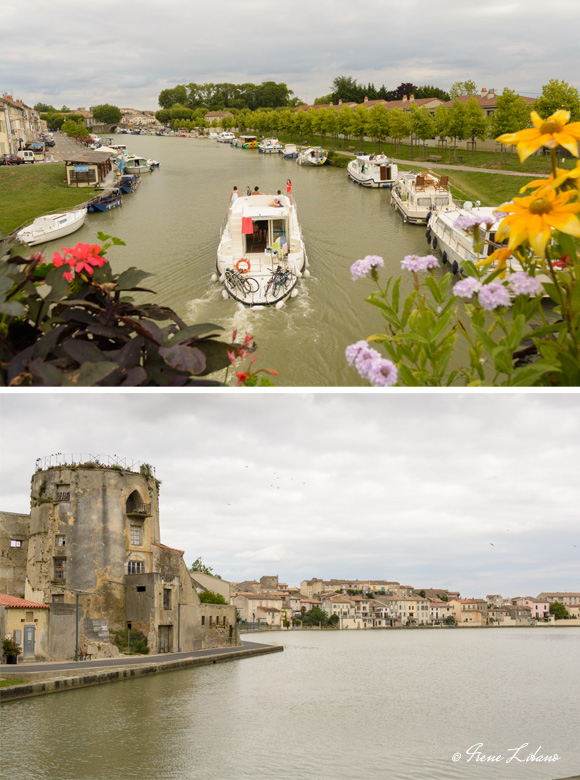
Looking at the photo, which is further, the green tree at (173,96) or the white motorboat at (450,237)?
the green tree at (173,96)

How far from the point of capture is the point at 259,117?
8369cm

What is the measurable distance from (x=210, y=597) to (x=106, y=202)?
15.9 meters

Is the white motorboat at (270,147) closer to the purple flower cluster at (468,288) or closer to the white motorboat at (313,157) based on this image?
the white motorboat at (313,157)

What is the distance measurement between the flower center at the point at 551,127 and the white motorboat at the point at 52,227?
21877 millimetres

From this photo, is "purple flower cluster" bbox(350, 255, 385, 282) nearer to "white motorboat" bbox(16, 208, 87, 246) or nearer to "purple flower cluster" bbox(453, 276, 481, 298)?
"purple flower cluster" bbox(453, 276, 481, 298)

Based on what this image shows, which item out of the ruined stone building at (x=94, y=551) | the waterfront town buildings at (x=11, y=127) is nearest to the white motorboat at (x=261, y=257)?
the ruined stone building at (x=94, y=551)

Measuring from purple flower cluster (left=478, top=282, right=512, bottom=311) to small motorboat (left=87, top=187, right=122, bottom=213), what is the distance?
29.1 metres

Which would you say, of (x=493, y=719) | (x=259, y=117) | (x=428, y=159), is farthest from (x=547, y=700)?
(x=259, y=117)

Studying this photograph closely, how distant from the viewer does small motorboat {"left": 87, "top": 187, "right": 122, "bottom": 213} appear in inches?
1133

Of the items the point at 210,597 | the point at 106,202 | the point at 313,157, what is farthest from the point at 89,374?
the point at 313,157

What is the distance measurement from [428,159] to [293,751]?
41.5m

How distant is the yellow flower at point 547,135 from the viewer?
1486mm

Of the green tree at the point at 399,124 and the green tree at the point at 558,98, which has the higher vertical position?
the green tree at the point at 399,124

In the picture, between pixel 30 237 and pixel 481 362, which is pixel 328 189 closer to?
pixel 30 237
